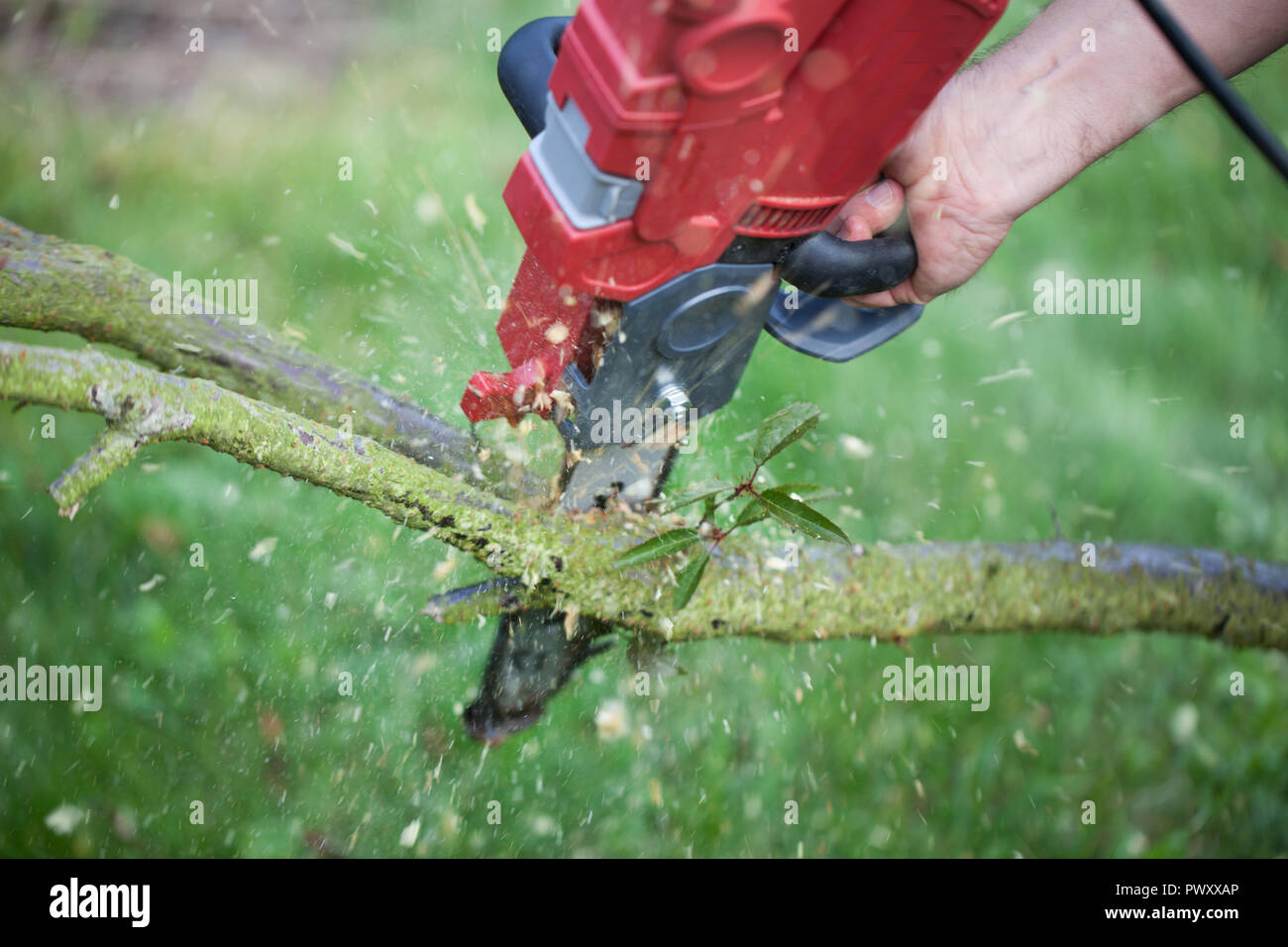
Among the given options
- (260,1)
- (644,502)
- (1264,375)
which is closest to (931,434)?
(1264,375)

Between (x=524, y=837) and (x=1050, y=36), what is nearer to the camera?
(x=1050, y=36)

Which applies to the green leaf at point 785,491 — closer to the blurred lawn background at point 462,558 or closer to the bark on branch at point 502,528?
the bark on branch at point 502,528

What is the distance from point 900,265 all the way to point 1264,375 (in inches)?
89.5

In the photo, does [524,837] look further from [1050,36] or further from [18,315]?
[1050,36]

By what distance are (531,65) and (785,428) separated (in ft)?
2.29

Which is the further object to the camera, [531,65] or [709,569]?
[709,569]

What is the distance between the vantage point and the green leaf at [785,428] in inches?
59.2

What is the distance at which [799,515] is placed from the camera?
1.46 m

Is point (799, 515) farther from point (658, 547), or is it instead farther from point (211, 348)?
point (211, 348)

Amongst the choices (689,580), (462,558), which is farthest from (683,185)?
(462,558)

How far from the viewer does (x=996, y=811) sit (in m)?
2.27

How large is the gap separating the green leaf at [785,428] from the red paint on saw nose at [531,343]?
0.38m

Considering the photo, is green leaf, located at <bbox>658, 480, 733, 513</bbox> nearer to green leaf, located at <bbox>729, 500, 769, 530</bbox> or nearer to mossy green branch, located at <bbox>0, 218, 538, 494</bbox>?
green leaf, located at <bbox>729, 500, 769, 530</bbox>

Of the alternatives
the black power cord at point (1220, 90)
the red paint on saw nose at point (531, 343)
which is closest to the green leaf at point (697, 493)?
the red paint on saw nose at point (531, 343)
